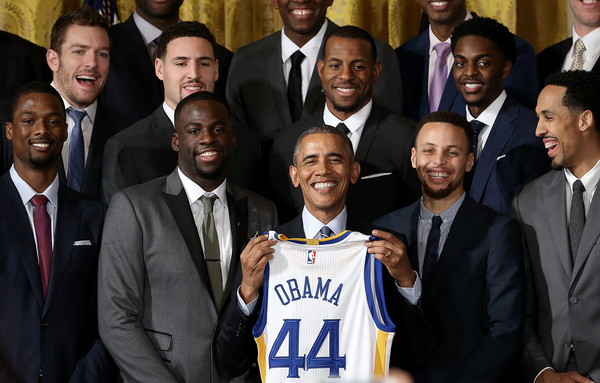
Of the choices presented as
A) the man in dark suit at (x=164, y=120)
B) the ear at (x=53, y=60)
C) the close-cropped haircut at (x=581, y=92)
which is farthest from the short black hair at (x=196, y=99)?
the close-cropped haircut at (x=581, y=92)

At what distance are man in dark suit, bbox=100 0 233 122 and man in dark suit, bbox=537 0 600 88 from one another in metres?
1.93

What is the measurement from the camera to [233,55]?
5.73m

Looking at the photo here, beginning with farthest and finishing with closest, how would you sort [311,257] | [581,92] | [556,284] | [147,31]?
[147,31], [581,92], [556,284], [311,257]

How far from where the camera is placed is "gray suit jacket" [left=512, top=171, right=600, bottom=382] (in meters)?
4.18

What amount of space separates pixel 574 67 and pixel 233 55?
199 cm

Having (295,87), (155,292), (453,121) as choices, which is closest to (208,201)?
(155,292)

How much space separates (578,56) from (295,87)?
5.31ft

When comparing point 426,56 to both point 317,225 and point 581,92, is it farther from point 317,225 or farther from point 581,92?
point 317,225

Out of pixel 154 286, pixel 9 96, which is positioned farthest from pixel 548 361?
pixel 9 96

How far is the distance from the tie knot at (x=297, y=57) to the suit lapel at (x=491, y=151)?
1216 mm

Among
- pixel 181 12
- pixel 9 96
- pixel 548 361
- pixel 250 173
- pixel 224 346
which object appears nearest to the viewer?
pixel 224 346

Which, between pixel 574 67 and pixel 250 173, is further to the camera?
pixel 574 67

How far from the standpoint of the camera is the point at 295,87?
5.41 metres

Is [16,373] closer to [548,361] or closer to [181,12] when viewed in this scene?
[548,361]
